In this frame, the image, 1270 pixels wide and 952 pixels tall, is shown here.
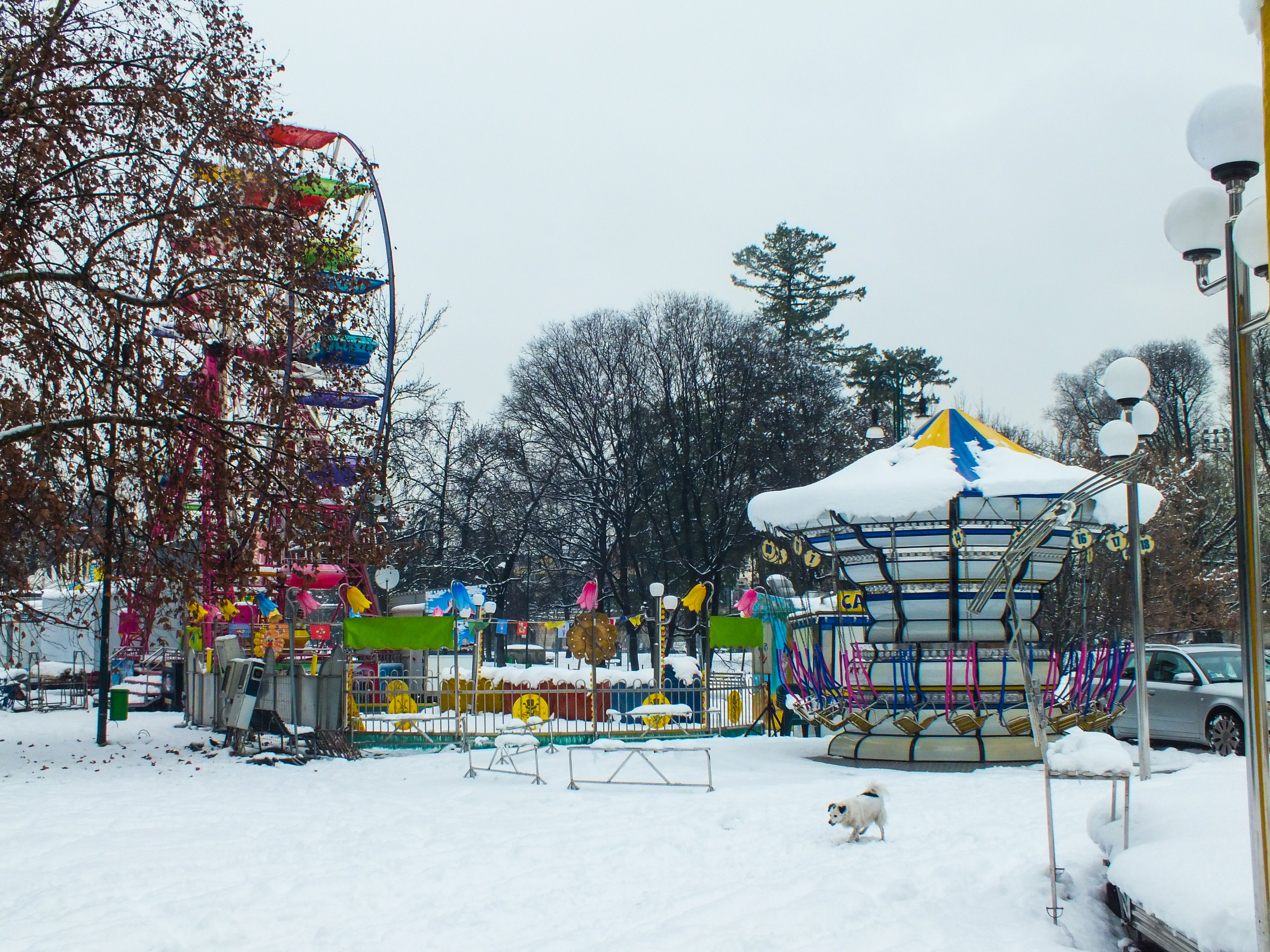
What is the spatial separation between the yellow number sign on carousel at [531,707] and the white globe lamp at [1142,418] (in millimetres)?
11478

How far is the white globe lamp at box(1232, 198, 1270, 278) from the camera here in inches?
153

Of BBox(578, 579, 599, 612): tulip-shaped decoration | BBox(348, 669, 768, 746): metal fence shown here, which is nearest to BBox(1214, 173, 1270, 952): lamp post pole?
BBox(348, 669, 768, 746): metal fence

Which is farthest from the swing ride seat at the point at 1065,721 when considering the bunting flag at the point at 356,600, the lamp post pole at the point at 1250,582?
the bunting flag at the point at 356,600

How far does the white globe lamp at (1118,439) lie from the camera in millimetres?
10172

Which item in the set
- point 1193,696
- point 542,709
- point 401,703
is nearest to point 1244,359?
point 1193,696

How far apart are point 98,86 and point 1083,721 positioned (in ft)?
41.1

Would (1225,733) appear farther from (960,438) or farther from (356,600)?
(356,600)

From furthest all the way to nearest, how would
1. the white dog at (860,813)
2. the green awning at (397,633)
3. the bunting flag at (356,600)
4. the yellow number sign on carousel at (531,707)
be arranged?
the bunting flag at (356,600) → the yellow number sign on carousel at (531,707) → the green awning at (397,633) → the white dog at (860,813)

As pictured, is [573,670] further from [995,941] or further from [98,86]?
[995,941]

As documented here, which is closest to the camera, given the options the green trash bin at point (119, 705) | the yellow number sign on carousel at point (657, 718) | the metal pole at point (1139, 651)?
the metal pole at point (1139, 651)

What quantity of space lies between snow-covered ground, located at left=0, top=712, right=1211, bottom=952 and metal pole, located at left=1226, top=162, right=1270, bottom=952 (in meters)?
1.89

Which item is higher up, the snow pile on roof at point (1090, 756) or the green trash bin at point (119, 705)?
the snow pile on roof at point (1090, 756)

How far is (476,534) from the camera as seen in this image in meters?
43.2

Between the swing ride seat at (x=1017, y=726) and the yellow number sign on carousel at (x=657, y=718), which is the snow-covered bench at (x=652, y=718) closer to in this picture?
the yellow number sign on carousel at (x=657, y=718)
